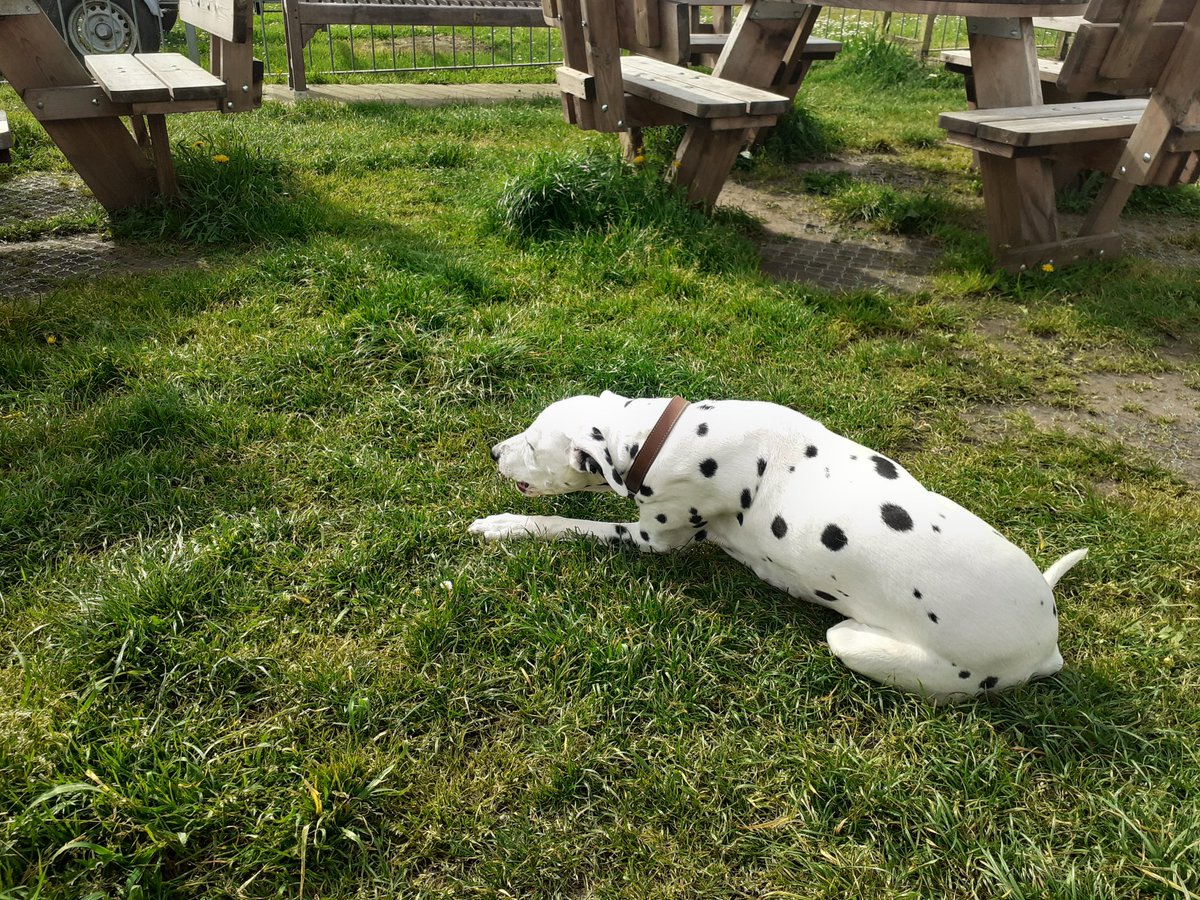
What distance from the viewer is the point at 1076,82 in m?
4.83

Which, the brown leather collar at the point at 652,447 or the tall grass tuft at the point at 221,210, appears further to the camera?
the tall grass tuft at the point at 221,210

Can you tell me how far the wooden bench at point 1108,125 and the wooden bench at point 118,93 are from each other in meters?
4.41

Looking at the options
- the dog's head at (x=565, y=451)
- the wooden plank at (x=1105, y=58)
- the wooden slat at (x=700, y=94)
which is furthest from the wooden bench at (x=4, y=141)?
the wooden plank at (x=1105, y=58)

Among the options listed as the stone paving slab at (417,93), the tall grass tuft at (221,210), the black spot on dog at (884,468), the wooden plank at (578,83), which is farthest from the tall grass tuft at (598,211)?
the stone paving slab at (417,93)

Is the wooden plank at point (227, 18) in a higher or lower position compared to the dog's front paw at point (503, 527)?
higher

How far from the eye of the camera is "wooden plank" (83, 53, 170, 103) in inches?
191

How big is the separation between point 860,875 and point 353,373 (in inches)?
116

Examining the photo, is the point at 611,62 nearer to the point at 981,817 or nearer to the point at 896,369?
the point at 896,369

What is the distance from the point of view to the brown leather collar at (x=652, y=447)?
286 cm

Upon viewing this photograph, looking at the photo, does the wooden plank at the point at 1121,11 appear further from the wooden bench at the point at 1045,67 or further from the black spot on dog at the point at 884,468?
the black spot on dog at the point at 884,468

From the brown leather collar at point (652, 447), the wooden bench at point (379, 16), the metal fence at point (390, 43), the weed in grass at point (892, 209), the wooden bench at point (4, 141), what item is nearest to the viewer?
the brown leather collar at point (652, 447)

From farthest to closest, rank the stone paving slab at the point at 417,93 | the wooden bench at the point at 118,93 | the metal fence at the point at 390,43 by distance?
the metal fence at the point at 390,43 → the stone paving slab at the point at 417,93 → the wooden bench at the point at 118,93

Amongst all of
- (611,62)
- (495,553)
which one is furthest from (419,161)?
(495,553)

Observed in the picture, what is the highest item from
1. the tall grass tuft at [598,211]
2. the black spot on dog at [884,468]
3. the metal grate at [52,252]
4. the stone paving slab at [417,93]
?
the black spot on dog at [884,468]
